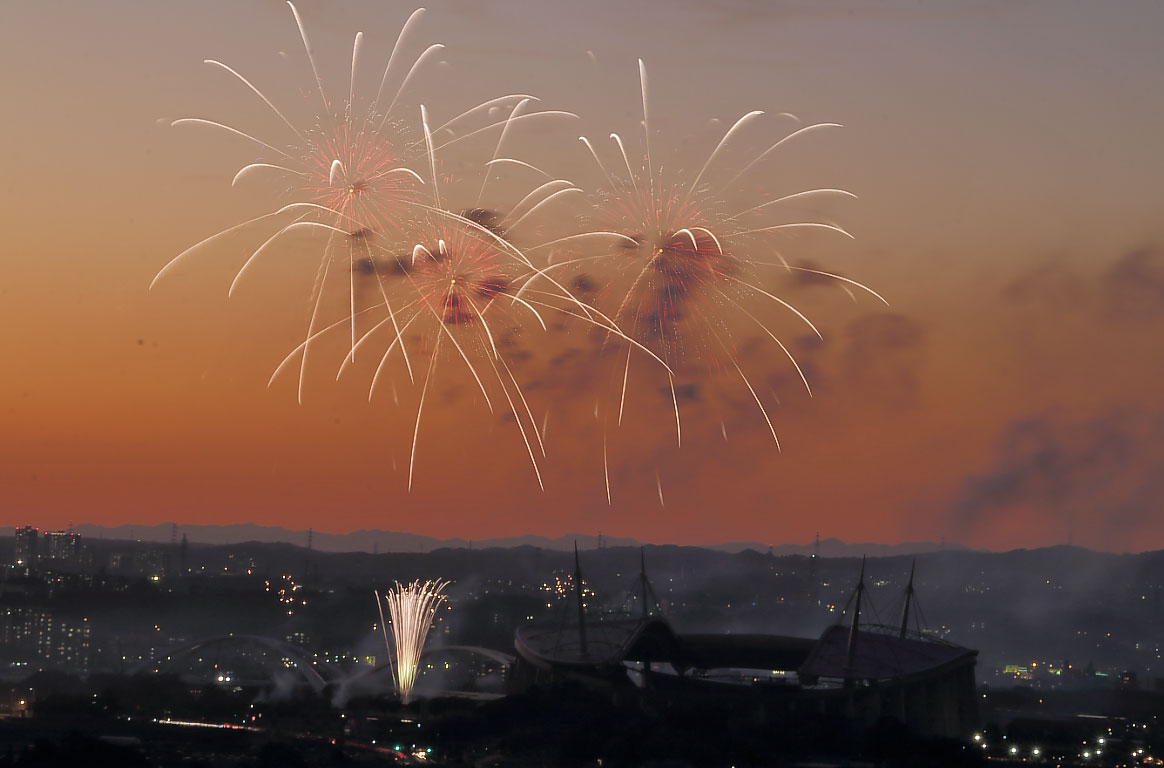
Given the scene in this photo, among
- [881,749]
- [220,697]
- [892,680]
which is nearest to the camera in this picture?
[881,749]

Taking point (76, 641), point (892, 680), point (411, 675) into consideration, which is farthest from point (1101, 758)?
point (76, 641)

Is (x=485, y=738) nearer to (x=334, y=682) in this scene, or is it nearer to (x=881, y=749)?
(x=881, y=749)

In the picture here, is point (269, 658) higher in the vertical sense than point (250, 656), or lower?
lower

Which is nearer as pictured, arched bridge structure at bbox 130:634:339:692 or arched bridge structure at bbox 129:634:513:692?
arched bridge structure at bbox 129:634:513:692

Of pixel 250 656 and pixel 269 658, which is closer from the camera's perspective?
pixel 269 658

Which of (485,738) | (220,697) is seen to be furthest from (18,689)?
(485,738)

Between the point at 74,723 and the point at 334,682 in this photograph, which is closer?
the point at 74,723

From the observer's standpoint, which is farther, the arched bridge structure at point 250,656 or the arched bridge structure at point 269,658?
the arched bridge structure at point 250,656

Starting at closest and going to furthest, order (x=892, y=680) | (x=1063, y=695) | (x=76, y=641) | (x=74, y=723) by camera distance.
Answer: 1. (x=892, y=680)
2. (x=74, y=723)
3. (x=1063, y=695)
4. (x=76, y=641)

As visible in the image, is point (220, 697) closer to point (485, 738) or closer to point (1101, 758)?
point (485, 738)

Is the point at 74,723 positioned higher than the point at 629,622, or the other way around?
the point at 629,622
